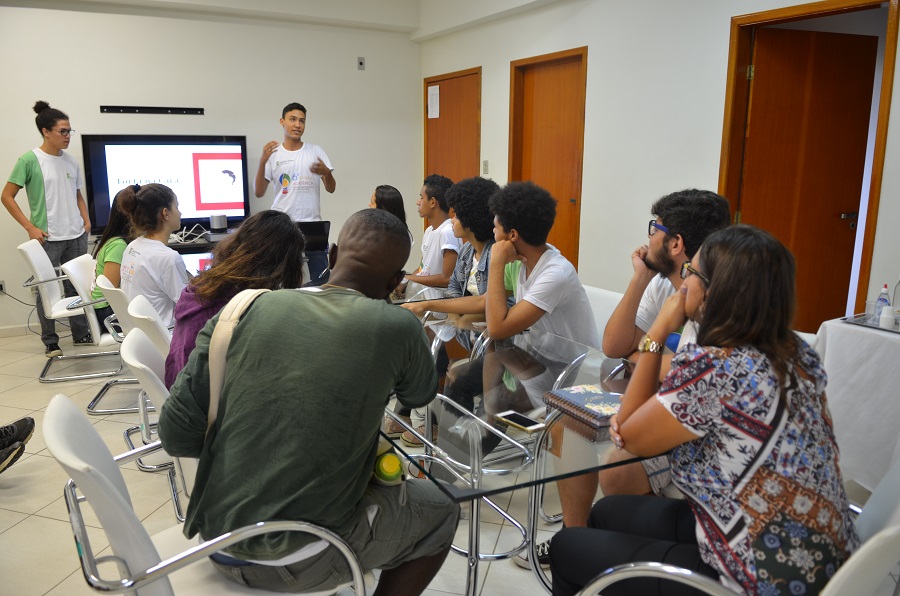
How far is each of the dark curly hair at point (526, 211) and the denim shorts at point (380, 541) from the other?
50.1 inches

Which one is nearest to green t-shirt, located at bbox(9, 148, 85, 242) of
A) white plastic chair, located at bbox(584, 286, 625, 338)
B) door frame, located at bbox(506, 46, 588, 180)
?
door frame, located at bbox(506, 46, 588, 180)

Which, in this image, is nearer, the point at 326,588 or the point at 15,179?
the point at 326,588

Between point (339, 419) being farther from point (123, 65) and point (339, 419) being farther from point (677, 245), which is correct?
point (123, 65)

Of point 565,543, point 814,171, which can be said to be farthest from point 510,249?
point 814,171

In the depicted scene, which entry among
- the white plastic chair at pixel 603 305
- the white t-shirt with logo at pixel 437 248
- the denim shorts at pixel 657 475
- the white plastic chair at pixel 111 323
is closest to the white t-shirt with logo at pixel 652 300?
the white plastic chair at pixel 603 305

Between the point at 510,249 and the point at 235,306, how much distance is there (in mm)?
1458

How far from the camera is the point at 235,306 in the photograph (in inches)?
53.3

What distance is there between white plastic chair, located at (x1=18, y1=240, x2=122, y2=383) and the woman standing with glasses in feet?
1.75

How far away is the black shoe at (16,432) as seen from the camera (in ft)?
9.18

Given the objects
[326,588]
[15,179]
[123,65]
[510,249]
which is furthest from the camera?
[123,65]

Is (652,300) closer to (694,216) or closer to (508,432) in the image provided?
(694,216)

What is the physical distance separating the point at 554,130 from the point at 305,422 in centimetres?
437

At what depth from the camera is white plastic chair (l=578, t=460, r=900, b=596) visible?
41.6 inches

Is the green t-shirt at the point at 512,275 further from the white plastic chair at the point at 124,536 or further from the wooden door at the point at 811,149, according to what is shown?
the wooden door at the point at 811,149
